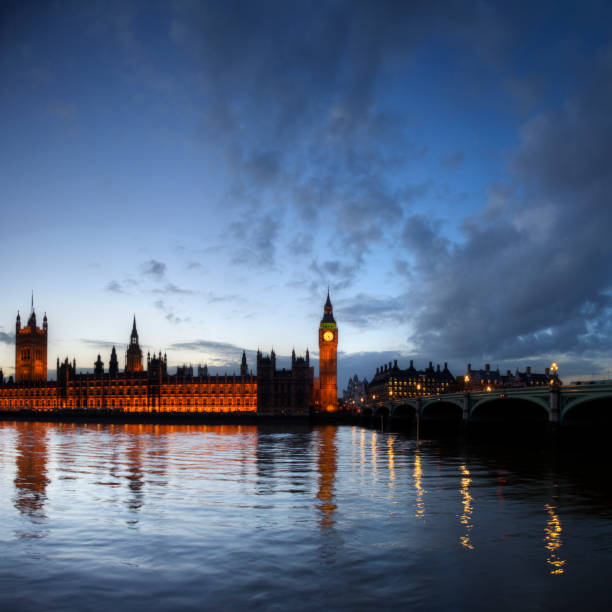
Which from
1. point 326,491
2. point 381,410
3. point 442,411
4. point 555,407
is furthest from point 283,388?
point 326,491

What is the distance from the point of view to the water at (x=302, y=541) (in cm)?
1359

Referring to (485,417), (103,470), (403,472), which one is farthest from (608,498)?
(485,417)

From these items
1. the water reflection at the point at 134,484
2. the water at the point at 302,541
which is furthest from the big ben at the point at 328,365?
the water at the point at 302,541

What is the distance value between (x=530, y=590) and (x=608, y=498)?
16351mm

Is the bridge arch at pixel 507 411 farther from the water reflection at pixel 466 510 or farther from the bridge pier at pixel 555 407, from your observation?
the water reflection at pixel 466 510

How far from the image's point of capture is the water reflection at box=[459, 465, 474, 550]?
18.7 meters

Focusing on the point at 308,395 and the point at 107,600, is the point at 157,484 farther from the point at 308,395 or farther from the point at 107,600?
the point at 308,395

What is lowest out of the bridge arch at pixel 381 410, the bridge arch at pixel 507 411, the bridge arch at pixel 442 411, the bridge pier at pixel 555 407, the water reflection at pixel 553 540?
the bridge arch at pixel 381 410

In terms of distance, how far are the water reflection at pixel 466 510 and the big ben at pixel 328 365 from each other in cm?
14665

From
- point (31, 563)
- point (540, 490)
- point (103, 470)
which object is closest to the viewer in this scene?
point (31, 563)

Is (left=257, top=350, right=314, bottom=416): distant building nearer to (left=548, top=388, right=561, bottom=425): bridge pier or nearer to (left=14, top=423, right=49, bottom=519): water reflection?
(left=548, top=388, right=561, bottom=425): bridge pier

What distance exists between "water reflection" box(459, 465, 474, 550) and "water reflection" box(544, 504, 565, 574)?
2.28m

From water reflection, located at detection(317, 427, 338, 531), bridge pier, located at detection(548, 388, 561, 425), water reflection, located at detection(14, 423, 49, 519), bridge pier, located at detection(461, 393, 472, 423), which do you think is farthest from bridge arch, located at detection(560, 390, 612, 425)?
water reflection, located at detection(14, 423, 49, 519)

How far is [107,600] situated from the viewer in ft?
43.1
